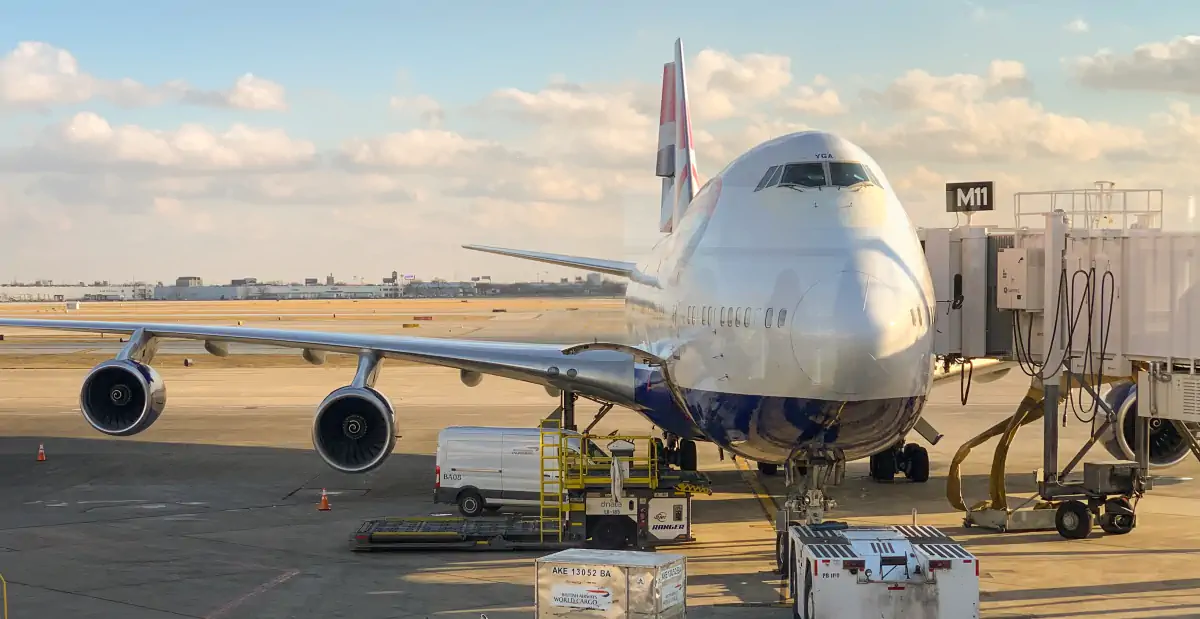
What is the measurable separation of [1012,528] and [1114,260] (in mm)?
4633

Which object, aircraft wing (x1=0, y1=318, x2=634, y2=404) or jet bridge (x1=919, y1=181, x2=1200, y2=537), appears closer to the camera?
jet bridge (x1=919, y1=181, x2=1200, y2=537)

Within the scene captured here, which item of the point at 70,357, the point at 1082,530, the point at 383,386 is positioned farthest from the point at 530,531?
the point at 70,357

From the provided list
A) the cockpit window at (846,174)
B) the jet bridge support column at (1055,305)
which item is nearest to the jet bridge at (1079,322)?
the jet bridge support column at (1055,305)

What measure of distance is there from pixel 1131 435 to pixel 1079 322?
13.6 feet

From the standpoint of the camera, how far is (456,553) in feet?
56.0

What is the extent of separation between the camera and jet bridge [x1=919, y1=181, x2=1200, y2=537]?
15.9 meters

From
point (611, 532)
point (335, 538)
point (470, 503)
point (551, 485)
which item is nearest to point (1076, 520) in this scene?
point (611, 532)

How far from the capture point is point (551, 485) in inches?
738

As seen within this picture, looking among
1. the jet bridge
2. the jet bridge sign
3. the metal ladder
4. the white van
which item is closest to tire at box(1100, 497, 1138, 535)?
the jet bridge

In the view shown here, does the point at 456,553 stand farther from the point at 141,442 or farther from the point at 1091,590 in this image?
the point at 141,442

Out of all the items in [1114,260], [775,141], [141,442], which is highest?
[775,141]

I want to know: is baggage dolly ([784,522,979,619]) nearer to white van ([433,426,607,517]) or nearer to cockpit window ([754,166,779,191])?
cockpit window ([754,166,779,191])

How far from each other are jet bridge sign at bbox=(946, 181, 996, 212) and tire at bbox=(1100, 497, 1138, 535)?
5.05 m

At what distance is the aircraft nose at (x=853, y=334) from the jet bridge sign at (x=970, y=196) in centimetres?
752
